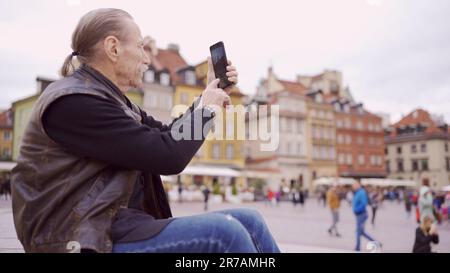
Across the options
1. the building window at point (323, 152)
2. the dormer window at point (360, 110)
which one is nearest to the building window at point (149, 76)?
the building window at point (323, 152)

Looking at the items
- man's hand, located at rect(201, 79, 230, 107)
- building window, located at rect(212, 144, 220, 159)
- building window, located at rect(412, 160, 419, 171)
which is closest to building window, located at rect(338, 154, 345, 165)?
building window, located at rect(412, 160, 419, 171)

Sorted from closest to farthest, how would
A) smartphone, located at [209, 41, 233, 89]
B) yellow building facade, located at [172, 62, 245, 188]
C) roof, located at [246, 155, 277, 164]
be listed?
smartphone, located at [209, 41, 233, 89]
yellow building facade, located at [172, 62, 245, 188]
roof, located at [246, 155, 277, 164]

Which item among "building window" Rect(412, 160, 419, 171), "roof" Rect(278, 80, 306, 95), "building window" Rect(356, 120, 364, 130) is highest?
"roof" Rect(278, 80, 306, 95)

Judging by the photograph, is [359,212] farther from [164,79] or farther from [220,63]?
[164,79]

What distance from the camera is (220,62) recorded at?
172 centimetres

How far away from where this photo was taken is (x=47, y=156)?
50.5 inches

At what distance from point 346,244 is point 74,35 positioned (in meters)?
9.61

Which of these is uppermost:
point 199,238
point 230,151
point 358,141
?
point 358,141

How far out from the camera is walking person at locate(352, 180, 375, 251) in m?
9.10

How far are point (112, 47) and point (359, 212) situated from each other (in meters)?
8.85

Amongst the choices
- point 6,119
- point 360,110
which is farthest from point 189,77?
point 6,119

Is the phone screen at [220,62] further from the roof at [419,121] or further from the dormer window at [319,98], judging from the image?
the roof at [419,121]

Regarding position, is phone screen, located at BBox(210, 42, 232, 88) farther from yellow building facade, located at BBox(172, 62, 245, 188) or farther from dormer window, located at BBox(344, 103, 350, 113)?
dormer window, located at BBox(344, 103, 350, 113)
